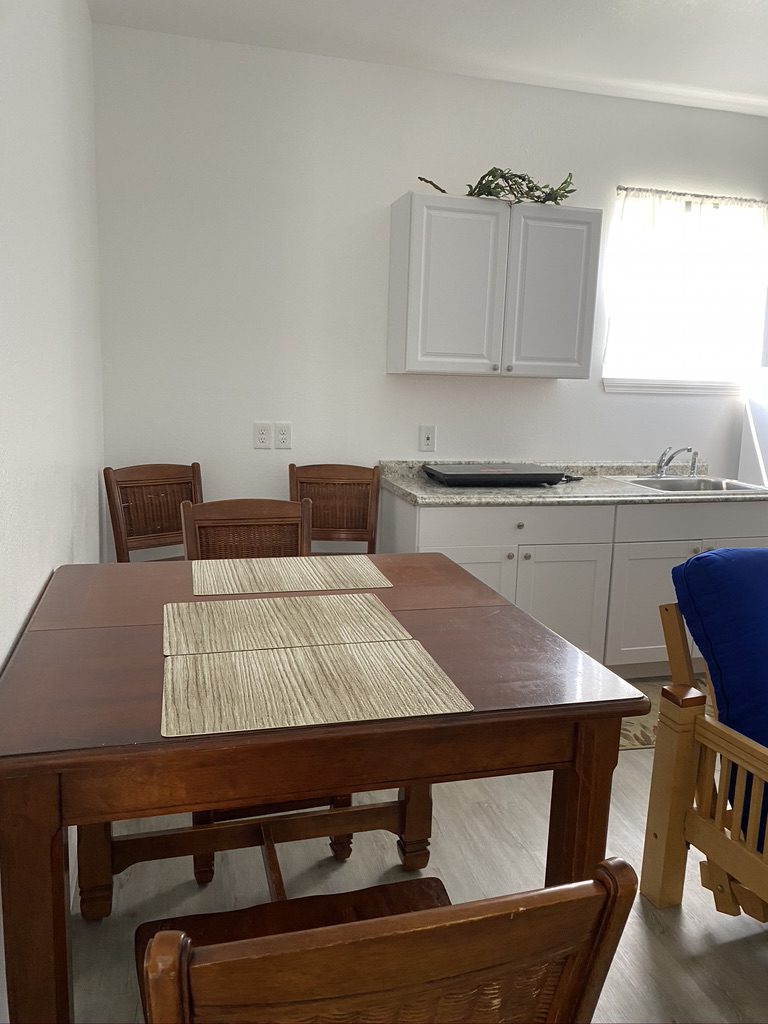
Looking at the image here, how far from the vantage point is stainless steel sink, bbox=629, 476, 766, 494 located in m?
3.85

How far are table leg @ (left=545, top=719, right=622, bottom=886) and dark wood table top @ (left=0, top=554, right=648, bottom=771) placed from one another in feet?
0.17

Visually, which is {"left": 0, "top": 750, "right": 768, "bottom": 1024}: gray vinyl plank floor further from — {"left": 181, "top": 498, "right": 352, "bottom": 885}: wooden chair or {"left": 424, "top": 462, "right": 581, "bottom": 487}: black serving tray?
{"left": 424, "top": 462, "right": 581, "bottom": 487}: black serving tray

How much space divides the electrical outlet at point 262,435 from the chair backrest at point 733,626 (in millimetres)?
2149

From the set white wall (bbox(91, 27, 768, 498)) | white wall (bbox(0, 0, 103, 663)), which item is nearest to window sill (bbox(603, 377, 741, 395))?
white wall (bbox(91, 27, 768, 498))

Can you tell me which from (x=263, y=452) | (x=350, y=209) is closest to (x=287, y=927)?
(x=263, y=452)

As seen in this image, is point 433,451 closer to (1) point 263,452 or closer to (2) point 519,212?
(1) point 263,452

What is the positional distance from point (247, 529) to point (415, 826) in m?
0.98

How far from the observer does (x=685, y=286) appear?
3895 mm

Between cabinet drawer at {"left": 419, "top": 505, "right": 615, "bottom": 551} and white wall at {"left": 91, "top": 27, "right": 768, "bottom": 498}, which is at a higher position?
white wall at {"left": 91, "top": 27, "right": 768, "bottom": 498}

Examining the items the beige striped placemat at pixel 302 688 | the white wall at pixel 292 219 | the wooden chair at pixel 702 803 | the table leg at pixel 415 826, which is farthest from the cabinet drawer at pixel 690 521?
the beige striped placemat at pixel 302 688

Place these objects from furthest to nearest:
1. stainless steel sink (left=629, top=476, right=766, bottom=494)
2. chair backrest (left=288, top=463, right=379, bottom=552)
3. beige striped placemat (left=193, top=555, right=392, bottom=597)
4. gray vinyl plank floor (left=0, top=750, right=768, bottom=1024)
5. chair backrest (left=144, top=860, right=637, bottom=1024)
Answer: stainless steel sink (left=629, top=476, right=766, bottom=494) → chair backrest (left=288, top=463, right=379, bottom=552) → beige striped placemat (left=193, top=555, right=392, bottom=597) → gray vinyl plank floor (left=0, top=750, right=768, bottom=1024) → chair backrest (left=144, top=860, right=637, bottom=1024)

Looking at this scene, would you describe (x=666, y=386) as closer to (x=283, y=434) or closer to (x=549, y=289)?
(x=549, y=289)

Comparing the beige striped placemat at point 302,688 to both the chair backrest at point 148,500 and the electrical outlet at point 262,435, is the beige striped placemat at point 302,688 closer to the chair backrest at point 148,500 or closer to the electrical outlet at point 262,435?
the chair backrest at point 148,500

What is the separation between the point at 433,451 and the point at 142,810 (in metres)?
2.80
